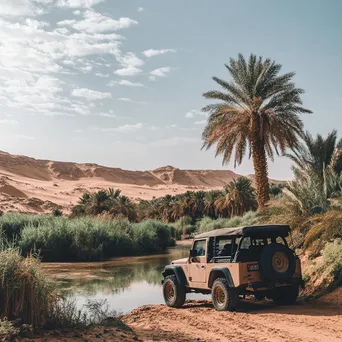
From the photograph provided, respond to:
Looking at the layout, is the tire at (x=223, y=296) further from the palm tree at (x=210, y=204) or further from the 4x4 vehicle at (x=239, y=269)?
the palm tree at (x=210, y=204)

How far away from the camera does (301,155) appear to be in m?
30.4

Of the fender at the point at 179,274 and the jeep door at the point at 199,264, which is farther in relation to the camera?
the fender at the point at 179,274

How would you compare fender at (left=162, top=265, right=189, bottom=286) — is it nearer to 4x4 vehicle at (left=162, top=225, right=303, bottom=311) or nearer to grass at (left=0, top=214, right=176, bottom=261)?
4x4 vehicle at (left=162, top=225, right=303, bottom=311)

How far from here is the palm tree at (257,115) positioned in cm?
2533

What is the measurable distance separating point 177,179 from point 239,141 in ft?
530

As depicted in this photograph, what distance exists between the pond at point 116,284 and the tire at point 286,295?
Answer: 347 cm

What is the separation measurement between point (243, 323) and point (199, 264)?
2.63 metres

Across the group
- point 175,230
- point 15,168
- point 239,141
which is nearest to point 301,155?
point 239,141

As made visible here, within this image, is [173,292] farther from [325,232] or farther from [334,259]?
[325,232]

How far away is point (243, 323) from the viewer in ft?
31.2

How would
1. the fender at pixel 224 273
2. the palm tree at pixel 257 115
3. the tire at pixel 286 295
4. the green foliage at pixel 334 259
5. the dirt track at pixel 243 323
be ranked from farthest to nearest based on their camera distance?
the palm tree at pixel 257 115
the green foliage at pixel 334 259
the tire at pixel 286 295
the fender at pixel 224 273
the dirt track at pixel 243 323

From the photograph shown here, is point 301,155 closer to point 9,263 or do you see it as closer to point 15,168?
point 9,263

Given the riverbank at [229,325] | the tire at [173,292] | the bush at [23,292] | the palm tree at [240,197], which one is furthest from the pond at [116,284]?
the palm tree at [240,197]

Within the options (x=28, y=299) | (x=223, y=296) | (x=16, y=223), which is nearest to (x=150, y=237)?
(x=16, y=223)
